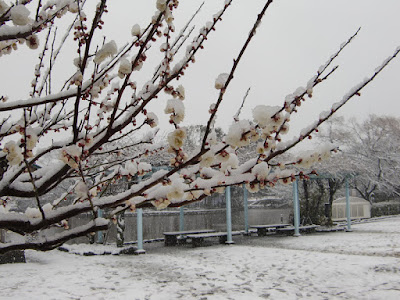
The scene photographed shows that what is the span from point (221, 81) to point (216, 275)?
21.7 feet

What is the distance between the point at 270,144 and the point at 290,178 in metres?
0.19

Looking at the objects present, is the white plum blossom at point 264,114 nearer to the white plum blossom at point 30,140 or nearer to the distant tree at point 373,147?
the white plum blossom at point 30,140

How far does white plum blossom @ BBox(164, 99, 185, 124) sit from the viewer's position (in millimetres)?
1269

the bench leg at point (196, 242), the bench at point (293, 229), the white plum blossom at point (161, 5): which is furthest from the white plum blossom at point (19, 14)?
the bench at point (293, 229)

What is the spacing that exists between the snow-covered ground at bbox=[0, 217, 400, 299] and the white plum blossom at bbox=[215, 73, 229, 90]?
4.95 meters

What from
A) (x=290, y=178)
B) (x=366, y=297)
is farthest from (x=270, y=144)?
(x=366, y=297)

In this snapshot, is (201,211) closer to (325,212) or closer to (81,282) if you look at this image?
(325,212)

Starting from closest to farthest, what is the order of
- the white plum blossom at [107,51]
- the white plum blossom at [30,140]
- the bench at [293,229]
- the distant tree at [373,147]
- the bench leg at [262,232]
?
the white plum blossom at [107,51]
the white plum blossom at [30,140]
the bench at [293,229]
the bench leg at [262,232]
the distant tree at [373,147]

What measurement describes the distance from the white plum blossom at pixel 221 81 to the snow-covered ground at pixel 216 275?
16.2 ft

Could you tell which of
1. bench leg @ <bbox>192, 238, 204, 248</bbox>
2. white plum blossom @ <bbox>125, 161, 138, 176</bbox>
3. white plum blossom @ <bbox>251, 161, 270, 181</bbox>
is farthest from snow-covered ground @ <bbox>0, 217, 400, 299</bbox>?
white plum blossom @ <bbox>251, 161, 270, 181</bbox>

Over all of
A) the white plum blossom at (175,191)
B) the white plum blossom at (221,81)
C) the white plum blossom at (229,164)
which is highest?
the white plum blossom at (221,81)

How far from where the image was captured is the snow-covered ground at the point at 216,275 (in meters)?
5.81

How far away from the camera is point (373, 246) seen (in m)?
11.0

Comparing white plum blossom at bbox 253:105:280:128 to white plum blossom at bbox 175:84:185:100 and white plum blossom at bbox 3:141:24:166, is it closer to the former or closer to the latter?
white plum blossom at bbox 175:84:185:100
